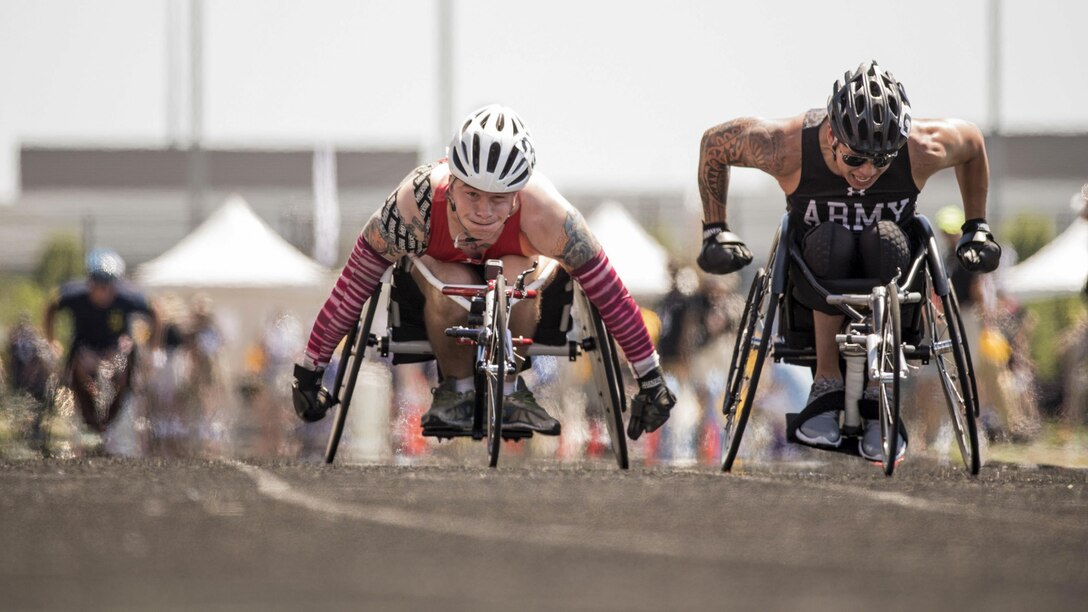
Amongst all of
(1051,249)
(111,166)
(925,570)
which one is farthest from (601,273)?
(111,166)

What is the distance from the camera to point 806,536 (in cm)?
656

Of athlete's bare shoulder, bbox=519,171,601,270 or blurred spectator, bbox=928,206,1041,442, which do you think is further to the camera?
blurred spectator, bbox=928,206,1041,442

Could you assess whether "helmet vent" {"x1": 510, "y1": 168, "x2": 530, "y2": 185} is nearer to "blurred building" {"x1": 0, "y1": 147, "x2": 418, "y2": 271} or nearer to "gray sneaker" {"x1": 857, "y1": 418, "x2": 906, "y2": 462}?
"gray sneaker" {"x1": 857, "y1": 418, "x2": 906, "y2": 462}

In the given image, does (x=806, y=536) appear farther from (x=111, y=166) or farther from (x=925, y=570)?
(x=111, y=166)

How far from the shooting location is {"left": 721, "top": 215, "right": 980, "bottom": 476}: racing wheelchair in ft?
33.1

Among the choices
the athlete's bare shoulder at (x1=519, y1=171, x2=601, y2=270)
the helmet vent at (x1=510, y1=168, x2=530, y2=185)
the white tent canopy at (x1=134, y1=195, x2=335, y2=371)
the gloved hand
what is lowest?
the white tent canopy at (x1=134, y1=195, x2=335, y2=371)

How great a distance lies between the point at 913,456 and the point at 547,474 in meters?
4.91

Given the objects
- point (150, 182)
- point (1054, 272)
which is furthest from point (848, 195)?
point (150, 182)

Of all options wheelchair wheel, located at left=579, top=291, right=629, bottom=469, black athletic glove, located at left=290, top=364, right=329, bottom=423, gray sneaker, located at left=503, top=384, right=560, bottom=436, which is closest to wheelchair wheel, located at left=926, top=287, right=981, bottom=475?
wheelchair wheel, located at left=579, top=291, right=629, bottom=469

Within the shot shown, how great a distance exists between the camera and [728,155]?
11172mm

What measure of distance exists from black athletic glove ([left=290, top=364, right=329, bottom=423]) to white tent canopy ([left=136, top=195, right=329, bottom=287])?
1111cm

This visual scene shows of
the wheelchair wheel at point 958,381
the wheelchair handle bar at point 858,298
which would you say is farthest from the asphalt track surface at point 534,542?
the wheelchair handle bar at point 858,298

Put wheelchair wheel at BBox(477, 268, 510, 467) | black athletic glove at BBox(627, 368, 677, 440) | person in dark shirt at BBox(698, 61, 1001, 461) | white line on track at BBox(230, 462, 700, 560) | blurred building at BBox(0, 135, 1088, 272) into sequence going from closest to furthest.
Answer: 1. white line on track at BBox(230, 462, 700, 560)
2. wheelchair wheel at BBox(477, 268, 510, 467)
3. person in dark shirt at BBox(698, 61, 1001, 461)
4. black athletic glove at BBox(627, 368, 677, 440)
5. blurred building at BBox(0, 135, 1088, 272)

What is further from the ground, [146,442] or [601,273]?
[601,273]
